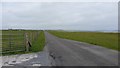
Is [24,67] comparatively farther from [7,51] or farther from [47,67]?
[7,51]

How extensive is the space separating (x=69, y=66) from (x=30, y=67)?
1.78 meters

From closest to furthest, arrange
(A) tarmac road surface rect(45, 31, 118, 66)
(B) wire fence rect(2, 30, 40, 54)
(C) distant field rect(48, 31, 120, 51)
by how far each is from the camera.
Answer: (A) tarmac road surface rect(45, 31, 118, 66), (B) wire fence rect(2, 30, 40, 54), (C) distant field rect(48, 31, 120, 51)

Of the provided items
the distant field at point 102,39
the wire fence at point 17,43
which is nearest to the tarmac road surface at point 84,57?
the wire fence at point 17,43

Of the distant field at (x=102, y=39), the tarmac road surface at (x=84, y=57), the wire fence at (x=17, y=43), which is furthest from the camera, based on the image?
the distant field at (x=102, y=39)

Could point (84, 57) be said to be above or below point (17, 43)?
below

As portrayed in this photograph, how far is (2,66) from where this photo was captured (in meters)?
10.1

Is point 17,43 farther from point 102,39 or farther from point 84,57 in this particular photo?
point 102,39

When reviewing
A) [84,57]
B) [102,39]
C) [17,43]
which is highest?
[17,43]

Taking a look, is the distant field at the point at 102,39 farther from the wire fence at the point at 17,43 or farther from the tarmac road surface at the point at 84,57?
the wire fence at the point at 17,43

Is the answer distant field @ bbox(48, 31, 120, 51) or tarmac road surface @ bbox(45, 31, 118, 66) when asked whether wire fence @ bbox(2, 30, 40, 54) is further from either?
distant field @ bbox(48, 31, 120, 51)

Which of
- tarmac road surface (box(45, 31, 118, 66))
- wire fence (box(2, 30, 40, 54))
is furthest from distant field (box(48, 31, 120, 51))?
wire fence (box(2, 30, 40, 54))

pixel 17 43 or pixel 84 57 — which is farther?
pixel 17 43

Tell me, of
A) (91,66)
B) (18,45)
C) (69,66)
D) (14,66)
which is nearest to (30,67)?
(14,66)

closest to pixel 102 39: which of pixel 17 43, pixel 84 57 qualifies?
pixel 17 43
